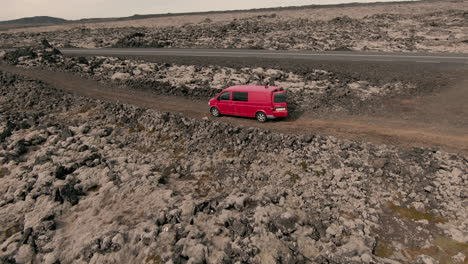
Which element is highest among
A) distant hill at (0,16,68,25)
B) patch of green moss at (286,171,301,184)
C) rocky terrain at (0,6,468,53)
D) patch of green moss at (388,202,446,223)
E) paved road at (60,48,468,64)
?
distant hill at (0,16,68,25)

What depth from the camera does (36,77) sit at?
2680cm

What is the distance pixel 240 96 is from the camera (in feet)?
58.0

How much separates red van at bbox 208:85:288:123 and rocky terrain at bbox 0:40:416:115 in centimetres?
324

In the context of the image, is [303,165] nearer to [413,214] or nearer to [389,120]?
[413,214]

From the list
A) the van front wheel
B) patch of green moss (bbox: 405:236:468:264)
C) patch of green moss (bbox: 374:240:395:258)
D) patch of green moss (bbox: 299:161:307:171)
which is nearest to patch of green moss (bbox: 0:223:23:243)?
patch of green moss (bbox: 299:161:307:171)

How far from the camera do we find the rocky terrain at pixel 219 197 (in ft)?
29.6

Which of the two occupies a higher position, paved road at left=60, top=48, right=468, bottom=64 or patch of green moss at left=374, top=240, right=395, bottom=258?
paved road at left=60, top=48, right=468, bottom=64

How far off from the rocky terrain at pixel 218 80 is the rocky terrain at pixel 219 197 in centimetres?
689

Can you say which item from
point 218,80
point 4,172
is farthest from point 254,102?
point 4,172

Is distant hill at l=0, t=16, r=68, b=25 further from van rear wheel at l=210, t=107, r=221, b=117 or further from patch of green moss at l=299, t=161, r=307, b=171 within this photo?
patch of green moss at l=299, t=161, r=307, b=171

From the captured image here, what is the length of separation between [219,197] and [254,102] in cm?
763

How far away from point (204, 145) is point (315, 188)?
6218mm

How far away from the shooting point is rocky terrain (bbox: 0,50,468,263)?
9008mm

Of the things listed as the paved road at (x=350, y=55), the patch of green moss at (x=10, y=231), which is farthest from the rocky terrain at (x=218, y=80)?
the patch of green moss at (x=10, y=231)
